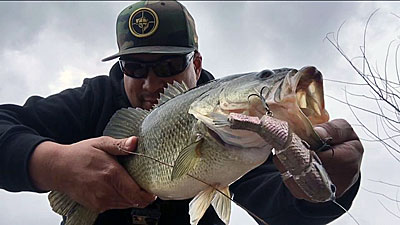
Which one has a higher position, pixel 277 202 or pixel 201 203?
pixel 201 203

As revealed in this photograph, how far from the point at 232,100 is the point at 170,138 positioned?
0.37 meters

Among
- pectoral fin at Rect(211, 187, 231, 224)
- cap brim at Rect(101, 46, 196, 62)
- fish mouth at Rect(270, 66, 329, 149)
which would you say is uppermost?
fish mouth at Rect(270, 66, 329, 149)

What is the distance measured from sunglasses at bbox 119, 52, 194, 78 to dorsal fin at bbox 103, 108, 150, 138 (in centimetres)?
58

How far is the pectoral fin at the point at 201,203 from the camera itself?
6.33 feet

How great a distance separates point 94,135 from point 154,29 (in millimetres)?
708

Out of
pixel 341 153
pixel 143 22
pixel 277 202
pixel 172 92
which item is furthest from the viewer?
pixel 143 22

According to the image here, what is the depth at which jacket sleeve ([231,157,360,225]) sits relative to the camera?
228 centimetres

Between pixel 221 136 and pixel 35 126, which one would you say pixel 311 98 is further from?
pixel 35 126

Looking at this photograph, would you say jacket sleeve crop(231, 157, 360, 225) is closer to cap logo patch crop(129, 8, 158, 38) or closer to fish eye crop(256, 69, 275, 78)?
fish eye crop(256, 69, 275, 78)

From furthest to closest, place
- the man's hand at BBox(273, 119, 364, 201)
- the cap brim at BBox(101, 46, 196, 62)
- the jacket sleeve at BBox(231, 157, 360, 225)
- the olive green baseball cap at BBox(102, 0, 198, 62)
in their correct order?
the olive green baseball cap at BBox(102, 0, 198, 62) < the cap brim at BBox(101, 46, 196, 62) < the jacket sleeve at BBox(231, 157, 360, 225) < the man's hand at BBox(273, 119, 364, 201)

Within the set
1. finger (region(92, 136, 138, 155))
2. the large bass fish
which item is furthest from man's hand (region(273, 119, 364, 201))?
finger (region(92, 136, 138, 155))

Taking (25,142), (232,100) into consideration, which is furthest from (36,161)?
(232,100)

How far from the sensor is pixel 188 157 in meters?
1.84

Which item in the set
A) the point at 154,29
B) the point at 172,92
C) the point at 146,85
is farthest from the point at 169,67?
the point at 172,92
